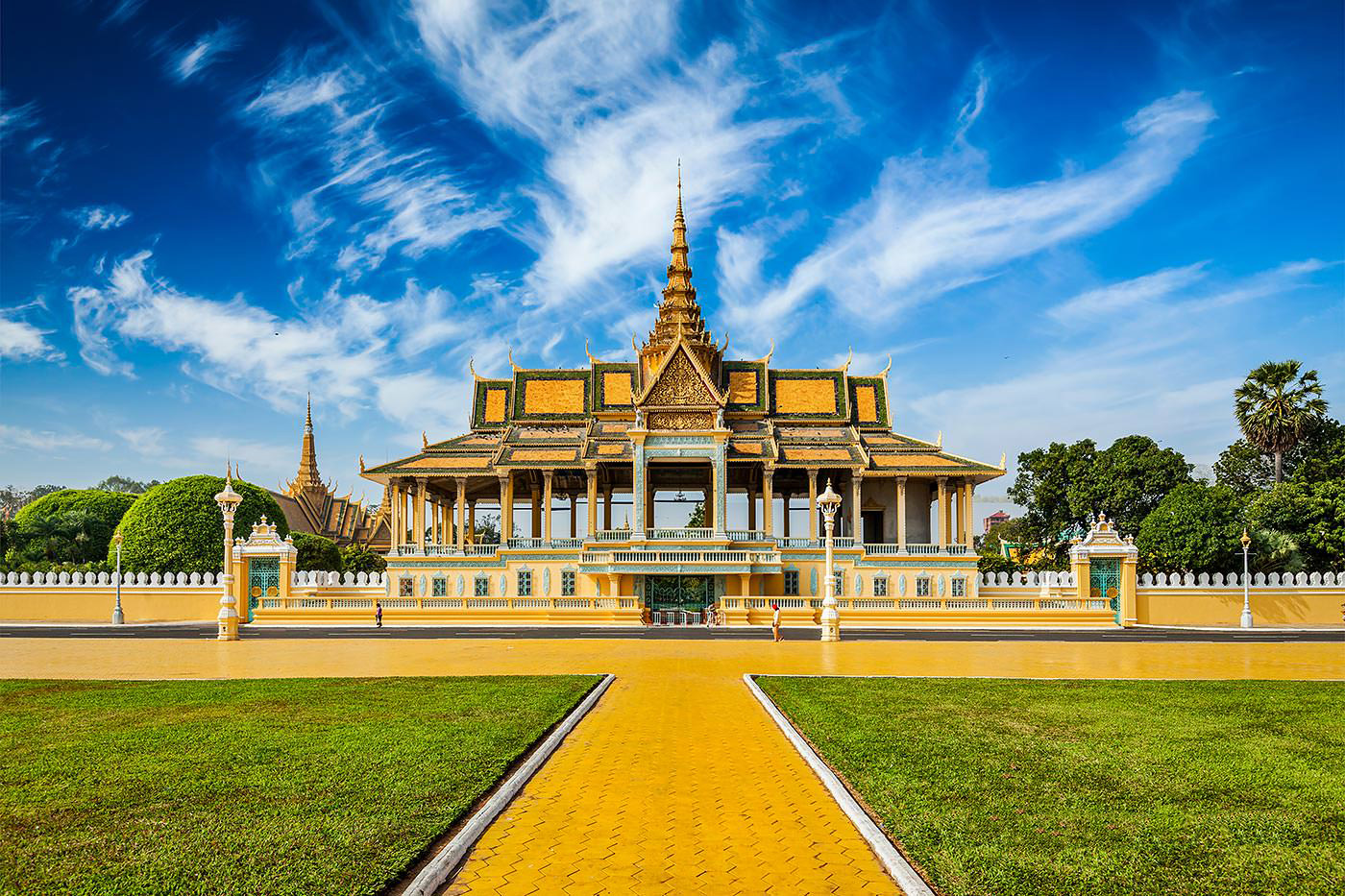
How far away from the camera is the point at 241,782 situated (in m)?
8.30

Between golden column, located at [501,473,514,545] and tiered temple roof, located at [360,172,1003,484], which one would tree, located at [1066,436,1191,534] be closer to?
tiered temple roof, located at [360,172,1003,484]

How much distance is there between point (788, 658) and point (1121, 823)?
14.3 m

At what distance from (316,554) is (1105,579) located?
4545cm

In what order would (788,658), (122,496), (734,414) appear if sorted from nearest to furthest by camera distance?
(788,658) → (734,414) → (122,496)

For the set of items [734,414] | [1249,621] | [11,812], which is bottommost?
[1249,621]

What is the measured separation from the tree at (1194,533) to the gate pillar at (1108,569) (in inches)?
234

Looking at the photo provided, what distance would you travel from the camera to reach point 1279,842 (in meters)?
6.85

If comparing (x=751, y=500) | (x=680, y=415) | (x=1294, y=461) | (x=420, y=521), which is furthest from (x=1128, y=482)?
(x=420, y=521)

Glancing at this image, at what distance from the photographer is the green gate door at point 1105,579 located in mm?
38969

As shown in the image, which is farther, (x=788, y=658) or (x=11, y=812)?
(x=788, y=658)

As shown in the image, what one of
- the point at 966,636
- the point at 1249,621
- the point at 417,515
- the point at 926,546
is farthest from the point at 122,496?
the point at 1249,621

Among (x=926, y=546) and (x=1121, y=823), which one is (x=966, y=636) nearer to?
(x=926, y=546)

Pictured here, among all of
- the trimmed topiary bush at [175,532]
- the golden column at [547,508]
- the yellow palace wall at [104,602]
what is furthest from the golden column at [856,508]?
the trimmed topiary bush at [175,532]

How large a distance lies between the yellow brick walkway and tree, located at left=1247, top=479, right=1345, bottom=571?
19.4 meters
